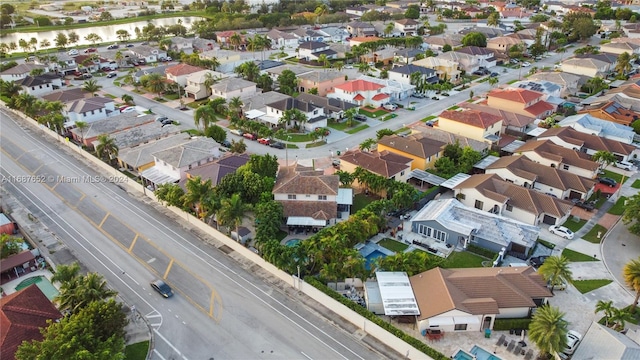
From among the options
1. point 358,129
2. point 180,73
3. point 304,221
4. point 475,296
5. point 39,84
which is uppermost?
point 180,73

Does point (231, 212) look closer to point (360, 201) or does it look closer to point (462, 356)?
point (360, 201)

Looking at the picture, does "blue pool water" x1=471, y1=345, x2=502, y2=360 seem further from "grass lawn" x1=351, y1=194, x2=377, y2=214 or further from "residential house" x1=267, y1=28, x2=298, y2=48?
"residential house" x1=267, y1=28, x2=298, y2=48

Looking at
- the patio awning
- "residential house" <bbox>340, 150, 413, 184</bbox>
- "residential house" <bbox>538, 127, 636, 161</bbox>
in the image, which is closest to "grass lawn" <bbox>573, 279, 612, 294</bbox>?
"residential house" <bbox>340, 150, 413, 184</bbox>

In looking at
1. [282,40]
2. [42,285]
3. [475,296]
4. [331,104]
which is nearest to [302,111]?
[331,104]

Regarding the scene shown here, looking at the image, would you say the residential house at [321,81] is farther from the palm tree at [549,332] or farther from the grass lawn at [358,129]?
the palm tree at [549,332]

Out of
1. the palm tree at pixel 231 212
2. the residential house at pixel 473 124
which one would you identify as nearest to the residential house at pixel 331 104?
the residential house at pixel 473 124
